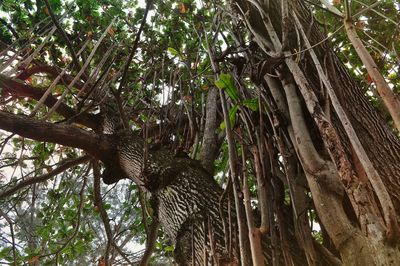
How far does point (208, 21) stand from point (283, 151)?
6.61ft

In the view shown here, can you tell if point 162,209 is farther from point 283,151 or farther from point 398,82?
point 398,82

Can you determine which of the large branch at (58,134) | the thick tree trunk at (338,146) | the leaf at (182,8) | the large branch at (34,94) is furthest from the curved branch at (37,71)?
the thick tree trunk at (338,146)

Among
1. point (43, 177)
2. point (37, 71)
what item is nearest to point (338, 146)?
point (43, 177)

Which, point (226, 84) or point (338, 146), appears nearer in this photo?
point (338, 146)

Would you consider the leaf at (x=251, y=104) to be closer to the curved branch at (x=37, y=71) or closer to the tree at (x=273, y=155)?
the tree at (x=273, y=155)

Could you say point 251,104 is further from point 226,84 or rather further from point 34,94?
point 34,94

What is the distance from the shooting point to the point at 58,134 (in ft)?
6.06

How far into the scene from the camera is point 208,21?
305 centimetres

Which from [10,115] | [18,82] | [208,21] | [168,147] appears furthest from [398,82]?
[18,82]

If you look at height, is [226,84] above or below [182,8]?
below

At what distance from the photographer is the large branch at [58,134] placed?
170 cm

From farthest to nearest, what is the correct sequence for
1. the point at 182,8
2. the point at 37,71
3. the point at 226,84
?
the point at 182,8 < the point at 37,71 < the point at 226,84

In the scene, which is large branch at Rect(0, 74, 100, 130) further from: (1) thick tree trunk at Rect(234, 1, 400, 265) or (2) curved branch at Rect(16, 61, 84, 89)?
(1) thick tree trunk at Rect(234, 1, 400, 265)

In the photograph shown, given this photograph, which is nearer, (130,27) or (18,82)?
(18,82)
